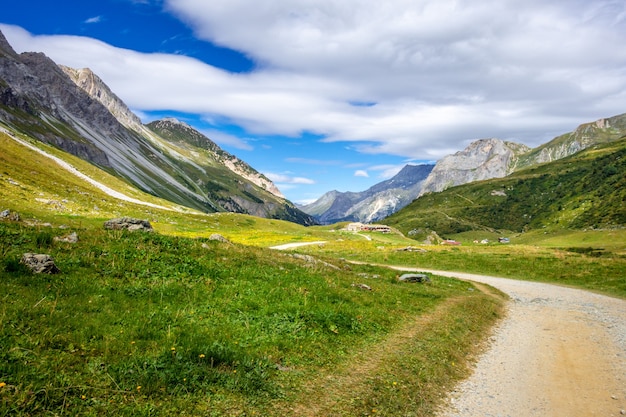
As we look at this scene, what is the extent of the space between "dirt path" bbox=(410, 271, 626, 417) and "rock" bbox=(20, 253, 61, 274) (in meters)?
13.8

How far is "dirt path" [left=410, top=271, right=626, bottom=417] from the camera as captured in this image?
37.3ft

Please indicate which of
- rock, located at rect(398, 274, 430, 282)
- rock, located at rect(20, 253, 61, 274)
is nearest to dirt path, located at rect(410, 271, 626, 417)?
rock, located at rect(398, 274, 430, 282)

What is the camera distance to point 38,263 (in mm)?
12094

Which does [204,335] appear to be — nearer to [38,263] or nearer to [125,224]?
[38,263]

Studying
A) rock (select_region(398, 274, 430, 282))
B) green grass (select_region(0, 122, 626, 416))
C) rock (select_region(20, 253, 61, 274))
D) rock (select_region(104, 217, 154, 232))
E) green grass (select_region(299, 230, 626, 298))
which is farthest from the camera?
green grass (select_region(299, 230, 626, 298))

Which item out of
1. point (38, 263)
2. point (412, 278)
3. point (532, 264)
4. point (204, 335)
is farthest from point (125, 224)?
point (532, 264)

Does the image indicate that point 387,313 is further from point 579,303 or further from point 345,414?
point 579,303

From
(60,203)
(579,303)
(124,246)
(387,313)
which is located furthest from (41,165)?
(579,303)

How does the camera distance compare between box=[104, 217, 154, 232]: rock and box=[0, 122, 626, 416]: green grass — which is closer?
box=[0, 122, 626, 416]: green grass

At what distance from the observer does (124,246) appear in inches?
685

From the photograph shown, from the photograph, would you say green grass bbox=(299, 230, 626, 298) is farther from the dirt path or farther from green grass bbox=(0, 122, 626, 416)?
green grass bbox=(0, 122, 626, 416)

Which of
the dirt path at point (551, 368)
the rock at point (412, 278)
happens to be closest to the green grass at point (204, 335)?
the dirt path at point (551, 368)

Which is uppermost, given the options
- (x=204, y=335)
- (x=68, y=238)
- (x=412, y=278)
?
(x=68, y=238)

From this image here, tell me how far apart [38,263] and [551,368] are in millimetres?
20153
